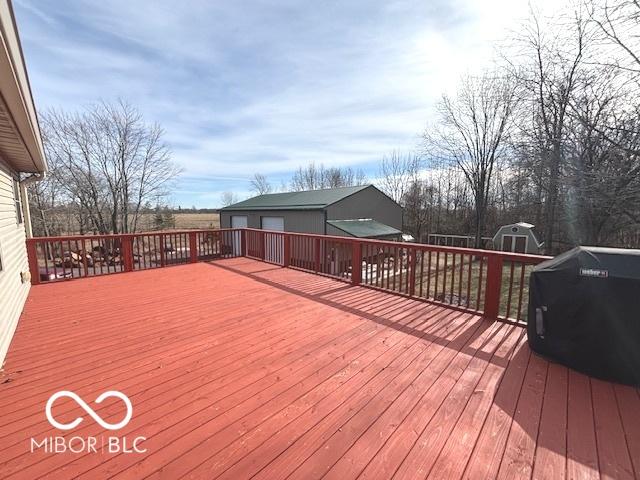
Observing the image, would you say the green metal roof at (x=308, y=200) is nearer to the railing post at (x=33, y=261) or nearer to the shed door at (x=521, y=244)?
the shed door at (x=521, y=244)

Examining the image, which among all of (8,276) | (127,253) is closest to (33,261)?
(127,253)

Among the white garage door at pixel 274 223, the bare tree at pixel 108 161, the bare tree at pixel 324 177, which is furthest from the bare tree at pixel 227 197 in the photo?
the white garage door at pixel 274 223

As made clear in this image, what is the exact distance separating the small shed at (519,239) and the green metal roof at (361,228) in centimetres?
481

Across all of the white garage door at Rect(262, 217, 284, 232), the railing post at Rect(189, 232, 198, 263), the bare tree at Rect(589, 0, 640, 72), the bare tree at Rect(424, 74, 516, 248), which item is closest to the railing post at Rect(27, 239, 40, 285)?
the railing post at Rect(189, 232, 198, 263)

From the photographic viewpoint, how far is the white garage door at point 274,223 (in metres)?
12.8

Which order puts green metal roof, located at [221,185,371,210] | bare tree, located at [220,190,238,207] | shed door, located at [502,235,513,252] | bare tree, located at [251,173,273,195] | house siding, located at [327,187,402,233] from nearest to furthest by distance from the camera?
house siding, located at [327,187,402,233], green metal roof, located at [221,185,371,210], shed door, located at [502,235,513,252], bare tree, located at [251,173,273,195], bare tree, located at [220,190,238,207]

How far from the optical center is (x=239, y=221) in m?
14.9

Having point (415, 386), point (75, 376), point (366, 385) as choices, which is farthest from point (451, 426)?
point (75, 376)

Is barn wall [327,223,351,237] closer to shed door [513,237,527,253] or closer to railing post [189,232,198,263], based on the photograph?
railing post [189,232,198,263]

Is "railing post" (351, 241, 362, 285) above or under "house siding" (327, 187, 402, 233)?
under

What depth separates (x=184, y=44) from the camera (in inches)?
212

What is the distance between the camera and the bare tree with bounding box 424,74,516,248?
13.7 meters

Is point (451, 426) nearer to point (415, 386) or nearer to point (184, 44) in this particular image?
point (415, 386)

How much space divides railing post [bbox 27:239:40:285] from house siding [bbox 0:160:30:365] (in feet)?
1.43
